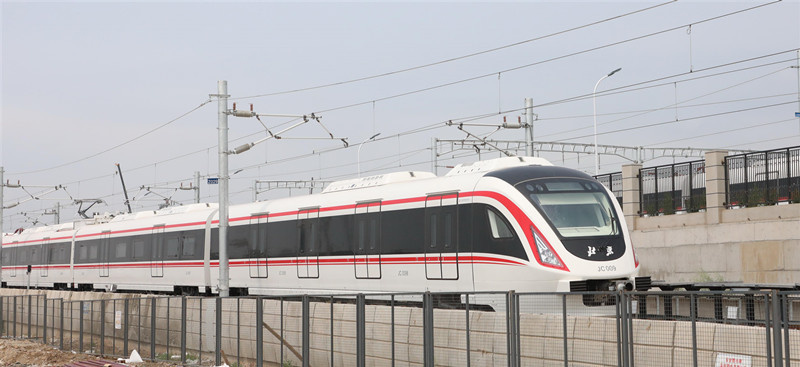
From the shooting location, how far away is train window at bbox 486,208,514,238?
19594 mm

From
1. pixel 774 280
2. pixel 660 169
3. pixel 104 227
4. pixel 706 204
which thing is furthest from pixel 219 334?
pixel 104 227

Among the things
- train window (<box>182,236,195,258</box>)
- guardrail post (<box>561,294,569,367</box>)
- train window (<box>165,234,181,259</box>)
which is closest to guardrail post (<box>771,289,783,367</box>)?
guardrail post (<box>561,294,569,367</box>)

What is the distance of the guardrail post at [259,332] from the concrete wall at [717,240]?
1575 centimetres

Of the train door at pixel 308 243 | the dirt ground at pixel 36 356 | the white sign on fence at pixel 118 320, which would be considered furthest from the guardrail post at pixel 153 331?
the train door at pixel 308 243

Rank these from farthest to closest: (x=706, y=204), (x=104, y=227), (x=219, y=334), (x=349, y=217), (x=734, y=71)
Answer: (x=104, y=227) → (x=706, y=204) → (x=734, y=71) → (x=349, y=217) → (x=219, y=334)

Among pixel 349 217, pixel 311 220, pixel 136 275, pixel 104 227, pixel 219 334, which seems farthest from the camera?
pixel 104 227

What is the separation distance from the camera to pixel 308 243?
26.1 m

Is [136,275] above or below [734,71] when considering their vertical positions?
below

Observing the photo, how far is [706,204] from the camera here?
31.8 meters

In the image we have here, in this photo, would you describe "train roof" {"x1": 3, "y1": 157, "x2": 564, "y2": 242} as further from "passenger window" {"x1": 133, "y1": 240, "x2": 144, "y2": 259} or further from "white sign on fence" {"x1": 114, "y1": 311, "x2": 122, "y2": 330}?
"white sign on fence" {"x1": 114, "y1": 311, "x2": 122, "y2": 330}

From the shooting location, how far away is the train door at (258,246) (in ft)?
93.3

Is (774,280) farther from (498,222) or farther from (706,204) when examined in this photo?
(498,222)

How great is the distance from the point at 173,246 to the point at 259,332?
684 inches

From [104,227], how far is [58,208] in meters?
41.0
